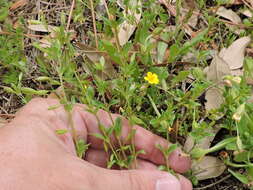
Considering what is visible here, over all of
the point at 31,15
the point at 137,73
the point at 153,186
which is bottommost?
the point at 153,186

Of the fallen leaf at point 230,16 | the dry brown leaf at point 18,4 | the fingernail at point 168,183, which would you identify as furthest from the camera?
the dry brown leaf at point 18,4

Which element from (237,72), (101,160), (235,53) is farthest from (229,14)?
(101,160)

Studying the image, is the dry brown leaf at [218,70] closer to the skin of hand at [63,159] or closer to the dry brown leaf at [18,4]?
the skin of hand at [63,159]

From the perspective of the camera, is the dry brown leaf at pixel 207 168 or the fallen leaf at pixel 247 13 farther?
the fallen leaf at pixel 247 13

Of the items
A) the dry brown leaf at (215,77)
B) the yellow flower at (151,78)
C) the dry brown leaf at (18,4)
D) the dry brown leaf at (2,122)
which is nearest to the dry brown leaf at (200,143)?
the dry brown leaf at (215,77)

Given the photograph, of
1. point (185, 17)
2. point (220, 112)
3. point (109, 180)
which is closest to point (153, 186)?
point (109, 180)

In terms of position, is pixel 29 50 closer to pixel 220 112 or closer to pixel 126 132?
pixel 126 132

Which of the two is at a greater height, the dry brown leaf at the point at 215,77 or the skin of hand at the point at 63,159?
the dry brown leaf at the point at 215,77

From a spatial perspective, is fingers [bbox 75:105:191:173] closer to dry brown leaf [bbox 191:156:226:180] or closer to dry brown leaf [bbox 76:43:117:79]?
dry brown leaf [bbox 191:156:226:180]
